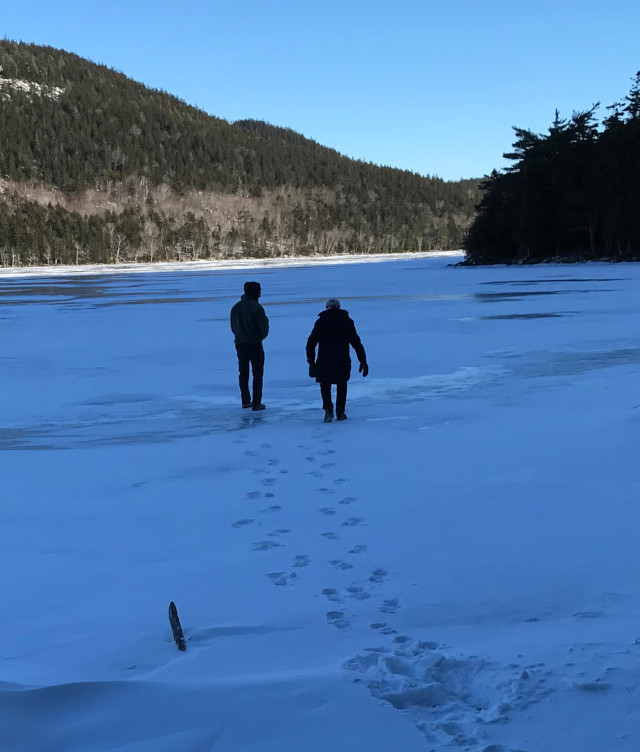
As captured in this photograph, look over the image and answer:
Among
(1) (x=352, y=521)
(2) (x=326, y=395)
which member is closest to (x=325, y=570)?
(1) (x=352, y=521)

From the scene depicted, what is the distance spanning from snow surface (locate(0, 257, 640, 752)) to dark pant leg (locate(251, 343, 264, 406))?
270 millimetres

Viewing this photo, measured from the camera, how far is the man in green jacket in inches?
430

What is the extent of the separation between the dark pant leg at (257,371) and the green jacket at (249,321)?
4.9 inches

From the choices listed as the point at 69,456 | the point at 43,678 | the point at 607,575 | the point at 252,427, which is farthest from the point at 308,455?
the point at 43,678

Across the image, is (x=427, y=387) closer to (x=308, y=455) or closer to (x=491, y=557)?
(x=308, y=455)

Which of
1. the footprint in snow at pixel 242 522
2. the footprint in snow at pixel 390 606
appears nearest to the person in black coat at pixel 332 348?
the footprint in snow at pixel 242 522

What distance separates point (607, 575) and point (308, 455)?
390 cm

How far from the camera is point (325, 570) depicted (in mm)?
4926

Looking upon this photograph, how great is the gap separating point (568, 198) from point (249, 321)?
58.5 metres

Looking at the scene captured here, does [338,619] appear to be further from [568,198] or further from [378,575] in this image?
[568,198]

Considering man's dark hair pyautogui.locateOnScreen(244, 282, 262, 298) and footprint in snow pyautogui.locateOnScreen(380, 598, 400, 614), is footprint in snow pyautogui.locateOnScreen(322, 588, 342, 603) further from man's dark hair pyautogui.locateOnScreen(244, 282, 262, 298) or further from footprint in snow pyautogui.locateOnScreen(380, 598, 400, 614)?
man's dark hair pyautogui.locateOnScreen(244, 282, 262, 298)

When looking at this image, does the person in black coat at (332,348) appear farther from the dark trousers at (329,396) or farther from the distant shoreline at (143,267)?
the distant shoreline at (143,267)

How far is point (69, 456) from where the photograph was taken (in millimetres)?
8438

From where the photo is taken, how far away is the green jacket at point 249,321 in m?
10.9
